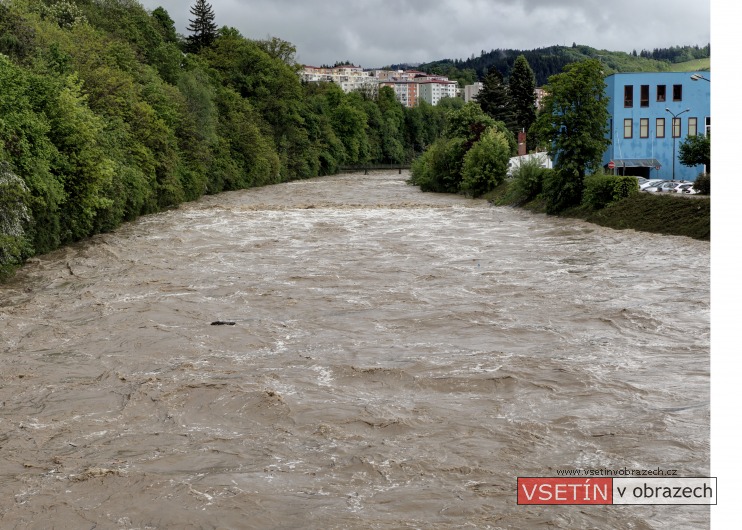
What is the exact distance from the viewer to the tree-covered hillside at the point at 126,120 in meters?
28.4

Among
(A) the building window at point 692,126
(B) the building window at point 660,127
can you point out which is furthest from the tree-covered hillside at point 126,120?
(A) the building window at point 692,126

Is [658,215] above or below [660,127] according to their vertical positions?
below

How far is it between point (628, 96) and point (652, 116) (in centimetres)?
261

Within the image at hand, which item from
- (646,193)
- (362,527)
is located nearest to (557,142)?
(646,193)

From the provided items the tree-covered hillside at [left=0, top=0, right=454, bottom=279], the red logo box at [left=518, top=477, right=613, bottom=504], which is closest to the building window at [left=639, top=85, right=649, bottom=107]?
the tree-covered hillside at [left=0, top=0, right=454, bottom=279]

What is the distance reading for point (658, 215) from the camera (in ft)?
122

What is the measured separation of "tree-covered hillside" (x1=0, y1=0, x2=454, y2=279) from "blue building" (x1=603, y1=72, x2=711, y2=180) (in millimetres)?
31942

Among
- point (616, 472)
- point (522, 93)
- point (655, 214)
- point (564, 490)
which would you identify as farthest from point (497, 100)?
point (564, 490)

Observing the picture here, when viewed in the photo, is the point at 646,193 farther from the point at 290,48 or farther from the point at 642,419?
the point at 290,48

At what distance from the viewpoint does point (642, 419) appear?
12.1 metres

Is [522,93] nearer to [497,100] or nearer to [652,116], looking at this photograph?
[497,100]

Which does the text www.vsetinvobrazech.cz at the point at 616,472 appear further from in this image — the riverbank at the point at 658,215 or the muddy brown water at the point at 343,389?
the riverbank at the point at 658,215

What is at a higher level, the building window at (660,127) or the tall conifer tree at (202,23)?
the tall conifer tree at (202,23)

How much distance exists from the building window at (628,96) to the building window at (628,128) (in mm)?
1250
